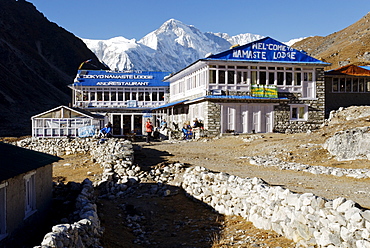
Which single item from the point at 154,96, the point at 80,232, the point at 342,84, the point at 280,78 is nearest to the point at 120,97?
the point at 154,96

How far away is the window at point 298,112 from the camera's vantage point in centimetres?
3453

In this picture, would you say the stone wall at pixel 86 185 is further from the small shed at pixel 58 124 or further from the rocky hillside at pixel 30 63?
the rocky hillside at pixel 30 63

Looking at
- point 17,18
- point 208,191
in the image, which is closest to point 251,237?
point 208,191

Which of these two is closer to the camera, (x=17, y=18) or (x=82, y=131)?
(x=82, y=131)

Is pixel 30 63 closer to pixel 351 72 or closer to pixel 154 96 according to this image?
pixel 154 96

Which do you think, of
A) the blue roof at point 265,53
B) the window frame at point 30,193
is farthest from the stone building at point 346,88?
the window frame at point 30,193

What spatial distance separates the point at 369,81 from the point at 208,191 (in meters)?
31.5

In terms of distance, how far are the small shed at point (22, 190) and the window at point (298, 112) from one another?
26281 millimetres

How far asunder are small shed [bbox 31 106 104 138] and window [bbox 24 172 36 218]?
20.9m

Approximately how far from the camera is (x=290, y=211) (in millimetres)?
9461

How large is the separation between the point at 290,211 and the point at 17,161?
23.6 feet

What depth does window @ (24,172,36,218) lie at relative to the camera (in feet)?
34.4

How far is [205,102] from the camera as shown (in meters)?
32.0

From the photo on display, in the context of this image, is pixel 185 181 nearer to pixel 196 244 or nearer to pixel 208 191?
pixel 208 191
